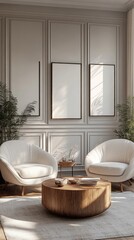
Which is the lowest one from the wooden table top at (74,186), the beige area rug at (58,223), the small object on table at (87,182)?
the beige area rug at (58,223)

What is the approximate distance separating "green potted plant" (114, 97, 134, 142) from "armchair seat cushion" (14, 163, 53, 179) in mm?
Answer: 1388

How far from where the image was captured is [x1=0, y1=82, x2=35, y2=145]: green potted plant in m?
4.59

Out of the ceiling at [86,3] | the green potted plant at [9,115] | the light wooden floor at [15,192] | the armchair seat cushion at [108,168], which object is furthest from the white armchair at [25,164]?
the ceiling at [86,3]

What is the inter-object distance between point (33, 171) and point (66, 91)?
1549mm

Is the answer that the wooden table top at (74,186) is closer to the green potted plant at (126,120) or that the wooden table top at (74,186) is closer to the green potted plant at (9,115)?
the green potted plant at (9,115)

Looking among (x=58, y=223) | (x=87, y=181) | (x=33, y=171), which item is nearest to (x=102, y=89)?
(x=33, y=171)

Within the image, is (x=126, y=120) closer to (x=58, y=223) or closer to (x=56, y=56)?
(x=56, y=56)

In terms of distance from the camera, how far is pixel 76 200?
9.84 ft

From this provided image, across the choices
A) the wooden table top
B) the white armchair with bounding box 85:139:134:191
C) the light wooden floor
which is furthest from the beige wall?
the wooden table top

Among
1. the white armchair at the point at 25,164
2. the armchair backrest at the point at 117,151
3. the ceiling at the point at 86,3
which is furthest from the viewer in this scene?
the ceiling at the point at 86,3

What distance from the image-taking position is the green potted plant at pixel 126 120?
484 centimetres

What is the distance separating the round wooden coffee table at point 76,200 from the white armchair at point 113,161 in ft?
2.93

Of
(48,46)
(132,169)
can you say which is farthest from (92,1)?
(132,169)

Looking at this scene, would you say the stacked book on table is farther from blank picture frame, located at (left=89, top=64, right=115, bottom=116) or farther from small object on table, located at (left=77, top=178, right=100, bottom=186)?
blank picture frame, located at (left=89, top=64, right=115, bottom=116)
